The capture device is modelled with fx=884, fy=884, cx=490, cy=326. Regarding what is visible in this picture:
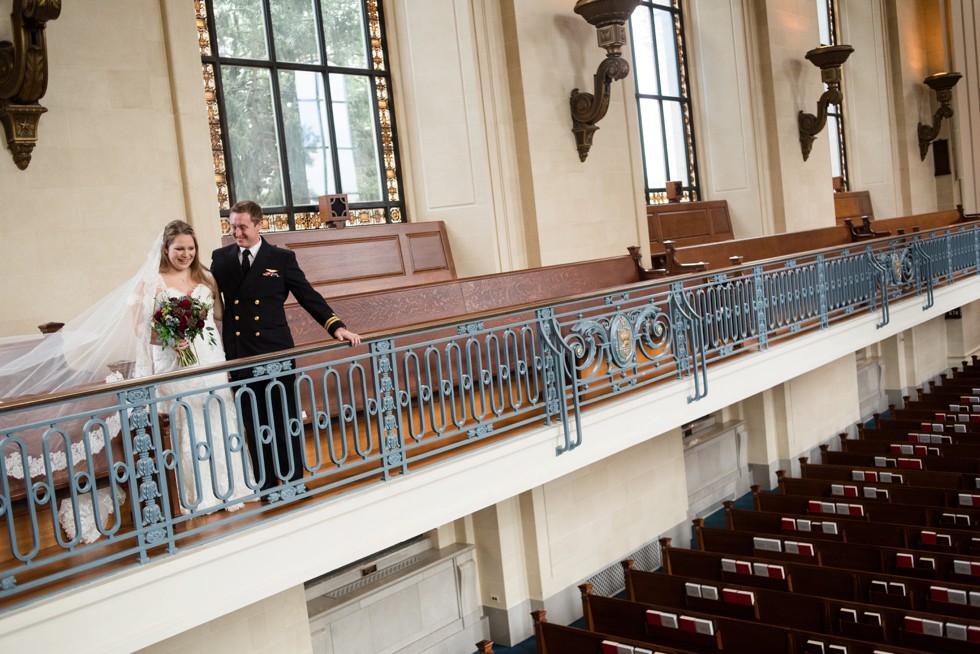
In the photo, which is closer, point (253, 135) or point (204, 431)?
point (204, 431)

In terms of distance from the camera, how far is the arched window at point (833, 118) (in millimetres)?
16875

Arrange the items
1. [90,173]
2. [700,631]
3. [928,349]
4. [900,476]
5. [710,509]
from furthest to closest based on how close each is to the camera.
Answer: [928,349] → [710,509] → [900,476] → [700,631] → [90,173]

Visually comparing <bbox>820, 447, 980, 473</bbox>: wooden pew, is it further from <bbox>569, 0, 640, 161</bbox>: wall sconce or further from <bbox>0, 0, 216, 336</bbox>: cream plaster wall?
<bbox>0, 0, 216, 336</bbox>: cream plaster wall

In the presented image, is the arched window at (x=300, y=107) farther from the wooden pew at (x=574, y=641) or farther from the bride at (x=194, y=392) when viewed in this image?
the wooden pew at (x=574, y=641)

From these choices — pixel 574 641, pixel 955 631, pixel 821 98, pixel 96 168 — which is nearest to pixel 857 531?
pixel 955 631

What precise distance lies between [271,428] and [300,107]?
5016mm

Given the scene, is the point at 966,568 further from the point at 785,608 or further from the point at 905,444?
the point at 905,444

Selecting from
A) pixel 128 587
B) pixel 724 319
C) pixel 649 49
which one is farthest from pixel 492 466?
pixel 649 49

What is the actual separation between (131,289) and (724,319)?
5.20 m

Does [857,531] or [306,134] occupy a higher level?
[306,134]

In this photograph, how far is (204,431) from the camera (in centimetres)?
436

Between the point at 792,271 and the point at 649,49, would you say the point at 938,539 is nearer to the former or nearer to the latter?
the point at 792,271

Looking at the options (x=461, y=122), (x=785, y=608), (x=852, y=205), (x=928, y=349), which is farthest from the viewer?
(x=928, y=349)

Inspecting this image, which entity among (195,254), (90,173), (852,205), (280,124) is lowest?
(195,254)
